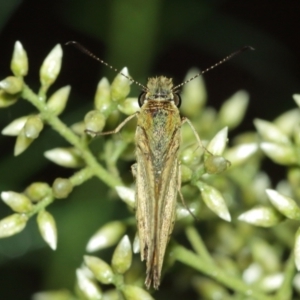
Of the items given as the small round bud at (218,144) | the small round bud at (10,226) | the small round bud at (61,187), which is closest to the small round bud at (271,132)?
the small round bud at (218,144)

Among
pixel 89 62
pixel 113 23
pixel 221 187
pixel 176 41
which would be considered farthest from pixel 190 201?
pixel 89 62

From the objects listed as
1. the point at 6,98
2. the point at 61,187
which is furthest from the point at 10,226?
the point at 6,98

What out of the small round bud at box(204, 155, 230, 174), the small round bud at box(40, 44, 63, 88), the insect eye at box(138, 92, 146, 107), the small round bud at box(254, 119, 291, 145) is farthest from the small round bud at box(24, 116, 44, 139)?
the small round bud at box(254, 119, 291, 145)

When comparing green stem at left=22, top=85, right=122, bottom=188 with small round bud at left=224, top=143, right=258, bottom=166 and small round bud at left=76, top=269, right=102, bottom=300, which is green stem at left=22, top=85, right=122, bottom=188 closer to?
small round bud at left=76, top=269, right=102, bottom=300

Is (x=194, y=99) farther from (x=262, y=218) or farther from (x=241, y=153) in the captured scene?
(x=262, y=218)

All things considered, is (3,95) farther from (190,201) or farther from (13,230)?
(190,201)

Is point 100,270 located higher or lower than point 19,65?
lower

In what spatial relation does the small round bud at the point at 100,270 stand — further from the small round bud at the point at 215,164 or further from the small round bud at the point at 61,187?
the small round bud at the point at 215,164
